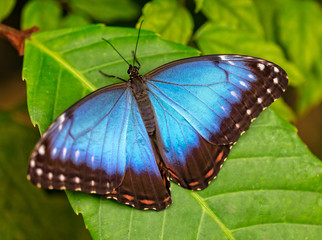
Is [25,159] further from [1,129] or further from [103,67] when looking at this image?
[103,67]

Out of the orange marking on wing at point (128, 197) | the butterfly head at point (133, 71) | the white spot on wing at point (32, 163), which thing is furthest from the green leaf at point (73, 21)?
the orange marking on wing at point (128, 197)

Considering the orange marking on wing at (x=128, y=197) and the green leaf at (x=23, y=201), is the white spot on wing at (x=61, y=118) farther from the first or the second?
the green leaf at (x=23, y=201)

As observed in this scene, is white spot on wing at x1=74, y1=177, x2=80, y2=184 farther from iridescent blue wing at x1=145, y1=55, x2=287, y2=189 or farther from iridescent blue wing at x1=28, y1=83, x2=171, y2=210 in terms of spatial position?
iridescent blue wing at x1=145, y1=55, x2=287, y2=189

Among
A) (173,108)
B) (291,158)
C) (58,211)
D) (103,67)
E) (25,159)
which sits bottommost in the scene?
(58,211)

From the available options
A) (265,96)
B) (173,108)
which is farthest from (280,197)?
(173,108)

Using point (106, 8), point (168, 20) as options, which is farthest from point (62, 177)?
point (106, 8)

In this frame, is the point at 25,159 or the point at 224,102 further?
the point at 25,159
